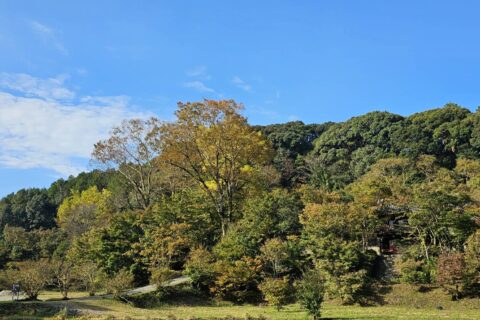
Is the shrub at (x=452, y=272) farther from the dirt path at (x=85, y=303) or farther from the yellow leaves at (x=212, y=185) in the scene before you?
the yellow leaves at (x=212, y=185)

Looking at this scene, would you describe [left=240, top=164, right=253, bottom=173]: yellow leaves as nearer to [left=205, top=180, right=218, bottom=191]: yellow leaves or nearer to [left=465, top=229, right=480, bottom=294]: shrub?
[left=205, top=180, right=218, bottom=191]: yellow leaves

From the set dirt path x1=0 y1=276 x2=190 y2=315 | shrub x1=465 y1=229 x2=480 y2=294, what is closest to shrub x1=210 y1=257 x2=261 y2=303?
dirt path x1=0 y1=276 x2=190 y2=315

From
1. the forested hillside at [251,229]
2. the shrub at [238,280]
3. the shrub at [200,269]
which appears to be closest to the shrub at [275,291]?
the forested hillside at [251,229]

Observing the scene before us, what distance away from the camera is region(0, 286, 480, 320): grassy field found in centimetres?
1531

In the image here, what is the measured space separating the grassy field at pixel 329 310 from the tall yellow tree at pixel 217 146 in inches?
308

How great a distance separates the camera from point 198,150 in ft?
87.9

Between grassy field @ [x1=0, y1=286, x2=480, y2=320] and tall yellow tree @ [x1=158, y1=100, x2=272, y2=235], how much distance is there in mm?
7811

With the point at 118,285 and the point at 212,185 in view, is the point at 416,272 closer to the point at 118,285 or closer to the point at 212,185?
the point at 118,285

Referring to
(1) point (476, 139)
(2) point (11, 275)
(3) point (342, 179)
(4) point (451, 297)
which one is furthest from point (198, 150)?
(1) point (476, 139)

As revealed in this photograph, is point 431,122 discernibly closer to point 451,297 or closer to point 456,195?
point 456,195

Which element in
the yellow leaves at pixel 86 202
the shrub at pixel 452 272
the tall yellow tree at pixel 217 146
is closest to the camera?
the shrub at pixel 452 272

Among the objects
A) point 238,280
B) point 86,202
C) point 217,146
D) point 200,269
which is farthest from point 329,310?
point 86,202

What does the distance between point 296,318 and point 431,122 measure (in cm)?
3756

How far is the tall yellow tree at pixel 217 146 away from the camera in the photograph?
2605cm
